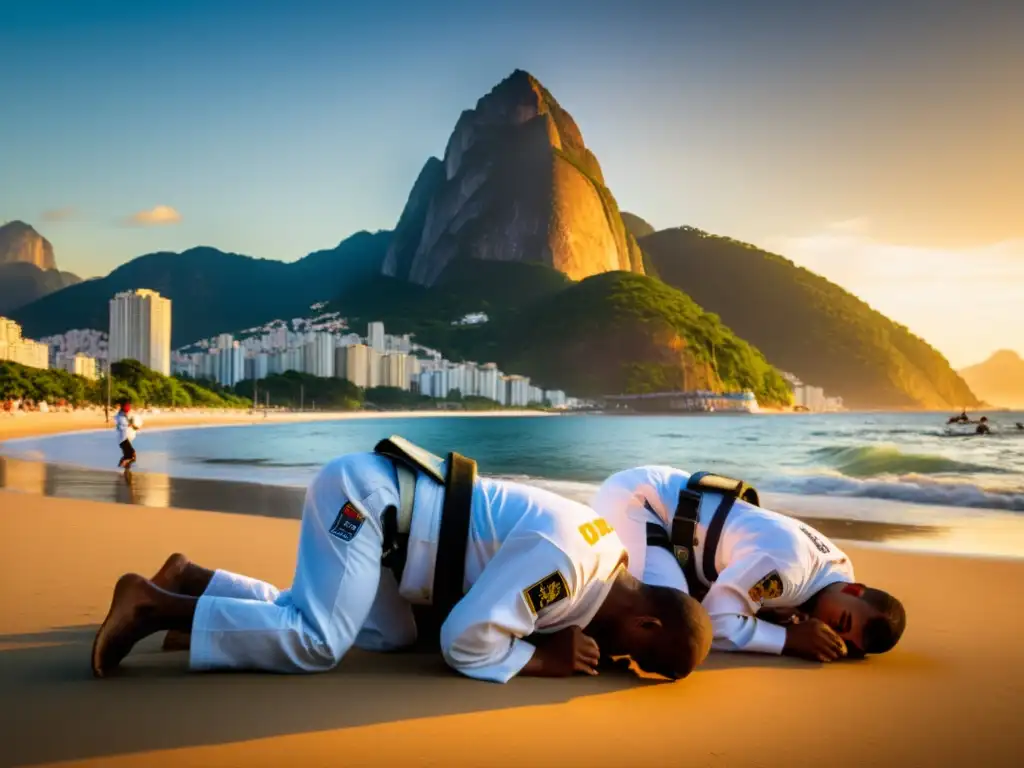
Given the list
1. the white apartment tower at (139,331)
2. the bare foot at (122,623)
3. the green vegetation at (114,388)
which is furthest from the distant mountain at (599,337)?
the bare foot at (122,623)

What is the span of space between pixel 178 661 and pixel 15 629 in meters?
1.14

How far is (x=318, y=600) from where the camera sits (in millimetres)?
2783

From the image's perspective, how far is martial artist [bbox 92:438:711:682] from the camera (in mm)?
2770

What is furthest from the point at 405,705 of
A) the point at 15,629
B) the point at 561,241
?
the point at 561,241

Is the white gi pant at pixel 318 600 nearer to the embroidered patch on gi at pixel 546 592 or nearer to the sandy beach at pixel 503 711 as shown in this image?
the sandy beach at pixel 503 711

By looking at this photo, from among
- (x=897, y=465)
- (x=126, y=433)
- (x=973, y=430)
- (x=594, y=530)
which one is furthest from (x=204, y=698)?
(x=973, y=430)

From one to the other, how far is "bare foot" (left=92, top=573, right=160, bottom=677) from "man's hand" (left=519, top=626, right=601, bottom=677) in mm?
1264

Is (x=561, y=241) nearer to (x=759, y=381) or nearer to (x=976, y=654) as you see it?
(x=759, y=381)

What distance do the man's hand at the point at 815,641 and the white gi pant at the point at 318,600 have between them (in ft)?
5.75

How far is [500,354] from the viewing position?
154000mm

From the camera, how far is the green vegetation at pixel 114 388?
66.2 m

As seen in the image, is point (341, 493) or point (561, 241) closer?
point (341, 493)

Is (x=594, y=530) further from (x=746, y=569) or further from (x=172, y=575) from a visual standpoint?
(x=172, y=575)

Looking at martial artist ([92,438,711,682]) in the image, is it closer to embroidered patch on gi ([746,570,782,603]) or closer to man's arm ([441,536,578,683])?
man's arm ([441,536,578,683])
